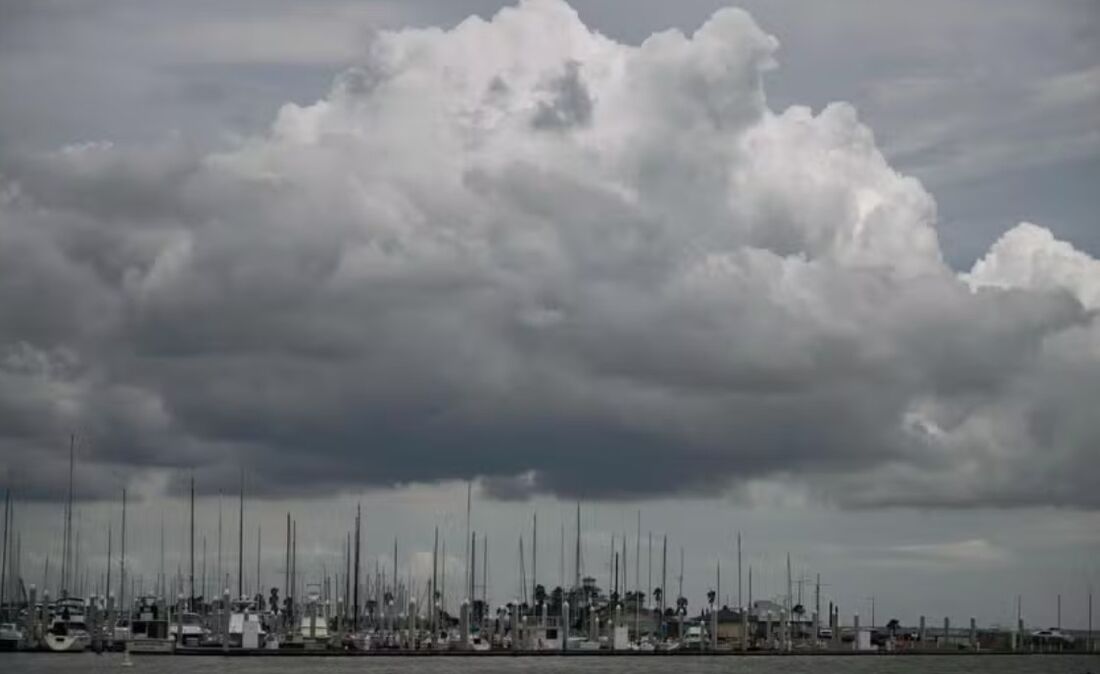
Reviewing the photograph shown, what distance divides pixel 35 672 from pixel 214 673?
55.2ft

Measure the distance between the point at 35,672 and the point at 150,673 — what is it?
1092cm

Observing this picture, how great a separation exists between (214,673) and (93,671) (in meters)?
14.8

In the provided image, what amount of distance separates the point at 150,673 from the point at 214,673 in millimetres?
7717

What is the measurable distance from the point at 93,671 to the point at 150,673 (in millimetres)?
7045

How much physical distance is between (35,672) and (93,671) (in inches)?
334

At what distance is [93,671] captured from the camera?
652ft

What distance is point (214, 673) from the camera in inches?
7549

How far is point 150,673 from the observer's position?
195m
